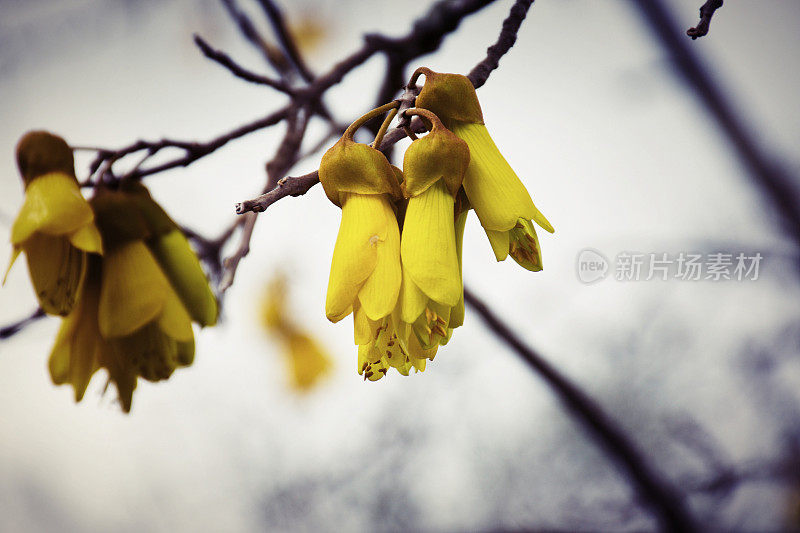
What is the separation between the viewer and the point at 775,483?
1168 mm

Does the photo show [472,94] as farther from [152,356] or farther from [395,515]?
[395,515]

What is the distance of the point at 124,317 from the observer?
390 millimetres

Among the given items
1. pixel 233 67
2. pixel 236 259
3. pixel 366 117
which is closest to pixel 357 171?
pixel 366 117

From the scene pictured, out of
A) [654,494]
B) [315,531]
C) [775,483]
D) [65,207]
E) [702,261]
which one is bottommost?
[315,531]

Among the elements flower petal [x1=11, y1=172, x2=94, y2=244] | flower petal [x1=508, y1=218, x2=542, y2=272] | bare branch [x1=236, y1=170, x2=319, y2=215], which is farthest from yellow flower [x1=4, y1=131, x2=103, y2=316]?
flower petal [x1=508, y1=218, x2=542, y2=272]

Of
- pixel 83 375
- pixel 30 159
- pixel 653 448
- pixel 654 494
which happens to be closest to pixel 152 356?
pixel 83 375

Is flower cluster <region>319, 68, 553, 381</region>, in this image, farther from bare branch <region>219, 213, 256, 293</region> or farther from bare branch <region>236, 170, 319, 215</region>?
bare branch <region>219, 213, 256, 293</region>

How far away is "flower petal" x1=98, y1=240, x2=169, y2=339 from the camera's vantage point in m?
0.39

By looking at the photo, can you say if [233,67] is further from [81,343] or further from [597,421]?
[597,421]

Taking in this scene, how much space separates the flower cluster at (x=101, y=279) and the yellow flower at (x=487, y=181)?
9.1 inches

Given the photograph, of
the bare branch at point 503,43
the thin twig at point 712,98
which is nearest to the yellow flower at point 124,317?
the bare branch at point 503,43

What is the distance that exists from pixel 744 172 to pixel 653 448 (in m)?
0.65

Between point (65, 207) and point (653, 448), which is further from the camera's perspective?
point (653, 448)

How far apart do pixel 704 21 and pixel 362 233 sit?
0.27 meters
